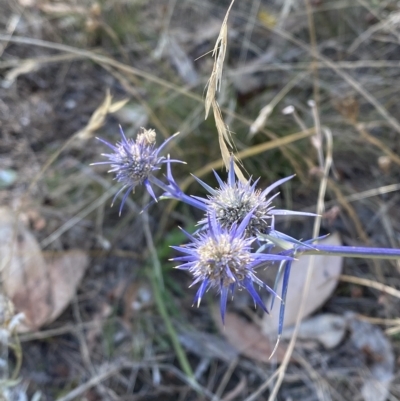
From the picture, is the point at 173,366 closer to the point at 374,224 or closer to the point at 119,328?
the point at 119,328

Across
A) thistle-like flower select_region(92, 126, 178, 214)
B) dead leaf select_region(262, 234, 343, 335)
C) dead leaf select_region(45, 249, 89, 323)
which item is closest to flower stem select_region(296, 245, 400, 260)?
thistle-like flower select_region(92, 126, 178, 214)

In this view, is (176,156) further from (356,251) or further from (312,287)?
(356,251)

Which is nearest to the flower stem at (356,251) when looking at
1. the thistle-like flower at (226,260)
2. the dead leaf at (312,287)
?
the thistle-like flower at (226,260)

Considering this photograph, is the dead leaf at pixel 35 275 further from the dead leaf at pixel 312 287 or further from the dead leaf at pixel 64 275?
the dead leaf at pixel 312 287

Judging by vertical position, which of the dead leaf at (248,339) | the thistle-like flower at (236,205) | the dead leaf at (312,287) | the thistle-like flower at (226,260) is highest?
the thistle-like flower at (236,205)

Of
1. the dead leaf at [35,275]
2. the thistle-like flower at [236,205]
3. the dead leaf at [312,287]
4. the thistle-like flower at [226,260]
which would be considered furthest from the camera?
the dead leaf at [35,275]

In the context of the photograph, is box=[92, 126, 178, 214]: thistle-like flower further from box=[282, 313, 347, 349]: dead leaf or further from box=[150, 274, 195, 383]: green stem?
box=[282, 313, 347, 349]: dead leaf
